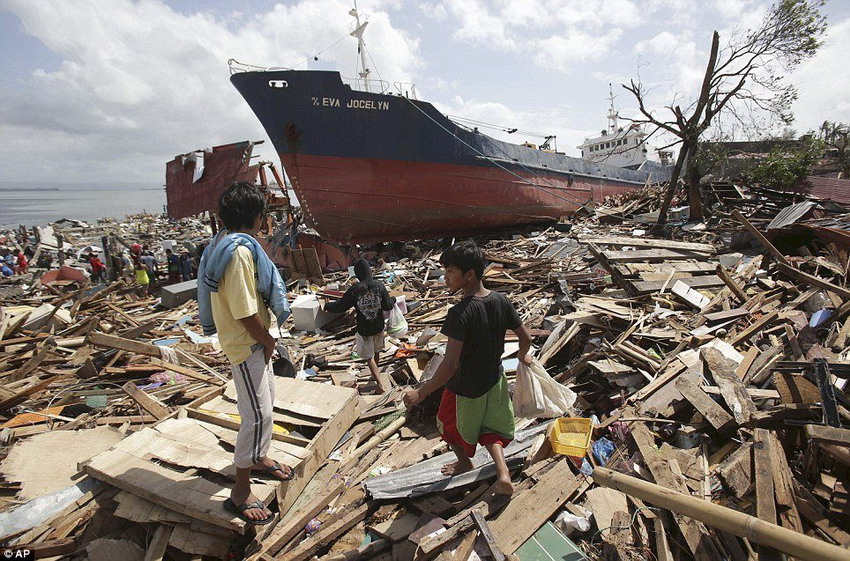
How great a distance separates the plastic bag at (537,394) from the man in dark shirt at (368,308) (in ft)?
7.73

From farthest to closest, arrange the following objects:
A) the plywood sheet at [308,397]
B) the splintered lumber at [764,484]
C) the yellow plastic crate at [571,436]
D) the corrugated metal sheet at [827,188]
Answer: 1. the corrugated metal sheet at [827,188]
2. the plywood sheet at [308,397]
3. the yellow plastic crate at [571,436]
4. the splintered lumber at [764,484]

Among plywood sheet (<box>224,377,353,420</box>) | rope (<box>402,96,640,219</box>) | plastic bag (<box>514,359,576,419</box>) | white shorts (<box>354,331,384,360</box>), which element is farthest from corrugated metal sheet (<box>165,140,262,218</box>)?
plastic bag (<box>514,359,576,419</box>)

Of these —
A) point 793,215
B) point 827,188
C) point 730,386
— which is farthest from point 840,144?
point 730,386

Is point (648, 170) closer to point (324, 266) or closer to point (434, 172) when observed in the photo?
point (434, 172)

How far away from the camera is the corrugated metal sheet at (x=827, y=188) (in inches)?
477

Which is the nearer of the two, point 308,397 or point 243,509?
point 243,509

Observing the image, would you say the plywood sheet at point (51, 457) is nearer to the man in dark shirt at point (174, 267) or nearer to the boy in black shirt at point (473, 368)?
the boy in black shirt at point (473, 368)

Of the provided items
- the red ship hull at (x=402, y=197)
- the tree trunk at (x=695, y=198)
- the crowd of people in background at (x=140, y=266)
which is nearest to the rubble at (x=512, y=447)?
the tree trunk at (x=695, y=198)

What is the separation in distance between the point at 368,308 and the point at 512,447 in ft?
8.25

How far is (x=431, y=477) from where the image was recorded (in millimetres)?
3049

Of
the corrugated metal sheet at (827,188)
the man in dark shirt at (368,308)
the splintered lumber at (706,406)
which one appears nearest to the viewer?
the splintered lumber at (706,406)

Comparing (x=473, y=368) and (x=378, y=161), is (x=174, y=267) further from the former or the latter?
(x=473, y=368)

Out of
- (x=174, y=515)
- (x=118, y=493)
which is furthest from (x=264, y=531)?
(x=118, y=493)

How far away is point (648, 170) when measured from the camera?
1043 inches
